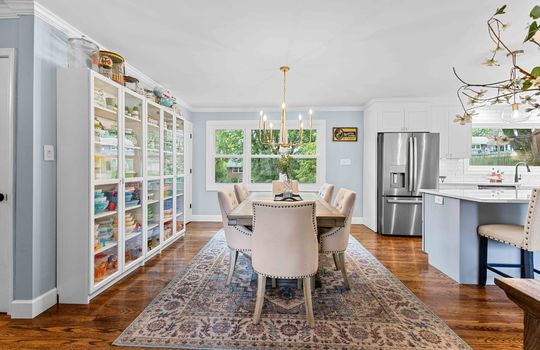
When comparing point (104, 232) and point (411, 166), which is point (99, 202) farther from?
point (411, 166)

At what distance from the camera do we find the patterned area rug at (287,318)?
1.87 m

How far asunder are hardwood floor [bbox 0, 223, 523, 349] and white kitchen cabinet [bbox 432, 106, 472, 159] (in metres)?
2.58

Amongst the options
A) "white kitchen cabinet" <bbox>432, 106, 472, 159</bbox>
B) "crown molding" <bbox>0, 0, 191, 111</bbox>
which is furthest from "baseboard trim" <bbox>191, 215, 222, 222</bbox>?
"white kitchen cabinet" <bbox>432, 106, 472, 159</bbox>

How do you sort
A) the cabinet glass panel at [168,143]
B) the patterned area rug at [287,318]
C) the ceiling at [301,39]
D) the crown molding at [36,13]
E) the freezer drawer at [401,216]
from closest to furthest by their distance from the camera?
the patterned area rug at [287,318], the crown molding at [36,13], the ceiling at [301,39], the cabinet glass panel at [168,143], the freezer drawer at [401,216]

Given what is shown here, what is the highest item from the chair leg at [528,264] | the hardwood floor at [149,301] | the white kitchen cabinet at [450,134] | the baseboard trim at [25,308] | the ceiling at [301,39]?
the ceiling at [301,39]

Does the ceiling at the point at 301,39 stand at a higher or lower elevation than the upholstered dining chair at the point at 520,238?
higher

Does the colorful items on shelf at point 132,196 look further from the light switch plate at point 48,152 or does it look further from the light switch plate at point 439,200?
the light switch plate at point 439,200

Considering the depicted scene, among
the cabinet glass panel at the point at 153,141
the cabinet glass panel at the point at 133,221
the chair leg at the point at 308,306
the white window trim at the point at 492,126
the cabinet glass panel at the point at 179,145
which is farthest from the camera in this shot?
the white window trim at the point at 492,126

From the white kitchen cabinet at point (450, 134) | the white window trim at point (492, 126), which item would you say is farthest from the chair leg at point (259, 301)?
the white window trim at point (492, 126)

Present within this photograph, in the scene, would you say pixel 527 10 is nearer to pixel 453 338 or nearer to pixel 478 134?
pixel 453 338

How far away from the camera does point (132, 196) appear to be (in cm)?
315

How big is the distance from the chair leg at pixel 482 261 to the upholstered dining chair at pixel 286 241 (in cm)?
193

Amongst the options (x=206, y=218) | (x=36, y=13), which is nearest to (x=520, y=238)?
(x=36, y=13)

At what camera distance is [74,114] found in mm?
2348
